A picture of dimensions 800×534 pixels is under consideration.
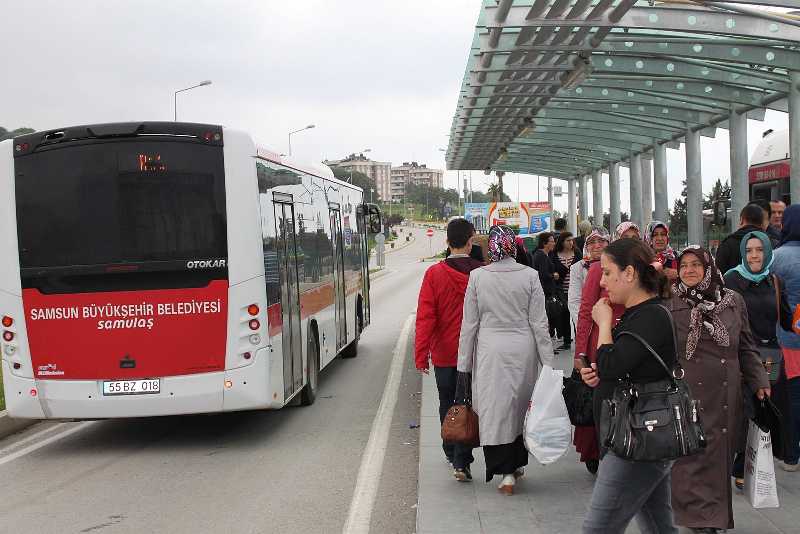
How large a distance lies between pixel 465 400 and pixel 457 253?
1288 millimetres

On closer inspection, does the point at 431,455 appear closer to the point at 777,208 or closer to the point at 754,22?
the point at 777,208

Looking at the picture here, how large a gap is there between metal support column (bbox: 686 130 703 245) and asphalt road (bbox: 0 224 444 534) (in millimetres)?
11667

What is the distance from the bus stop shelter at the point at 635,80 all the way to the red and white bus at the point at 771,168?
66 cm

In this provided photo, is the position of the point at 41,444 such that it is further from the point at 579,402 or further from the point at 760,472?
the point at 760,472

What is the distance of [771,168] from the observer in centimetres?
1917

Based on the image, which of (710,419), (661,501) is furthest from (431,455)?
(661,501)

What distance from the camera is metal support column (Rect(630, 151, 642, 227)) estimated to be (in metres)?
27.2

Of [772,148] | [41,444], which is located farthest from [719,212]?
[41,444]

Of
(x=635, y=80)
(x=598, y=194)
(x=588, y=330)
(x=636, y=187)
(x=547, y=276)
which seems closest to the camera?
(x=588, y=330)

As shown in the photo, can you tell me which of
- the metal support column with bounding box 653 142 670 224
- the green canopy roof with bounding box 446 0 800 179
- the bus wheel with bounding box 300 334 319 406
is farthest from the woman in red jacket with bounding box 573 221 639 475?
the metal support column with bounding box 653 142 670 224

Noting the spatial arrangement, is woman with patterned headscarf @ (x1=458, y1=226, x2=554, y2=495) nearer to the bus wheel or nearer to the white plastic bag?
the white plastic bag

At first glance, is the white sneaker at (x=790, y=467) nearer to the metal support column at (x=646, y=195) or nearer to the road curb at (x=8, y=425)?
the road curb at (x=8, y=425)

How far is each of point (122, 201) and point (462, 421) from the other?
13.1ft

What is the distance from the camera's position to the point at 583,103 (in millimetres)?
21422
